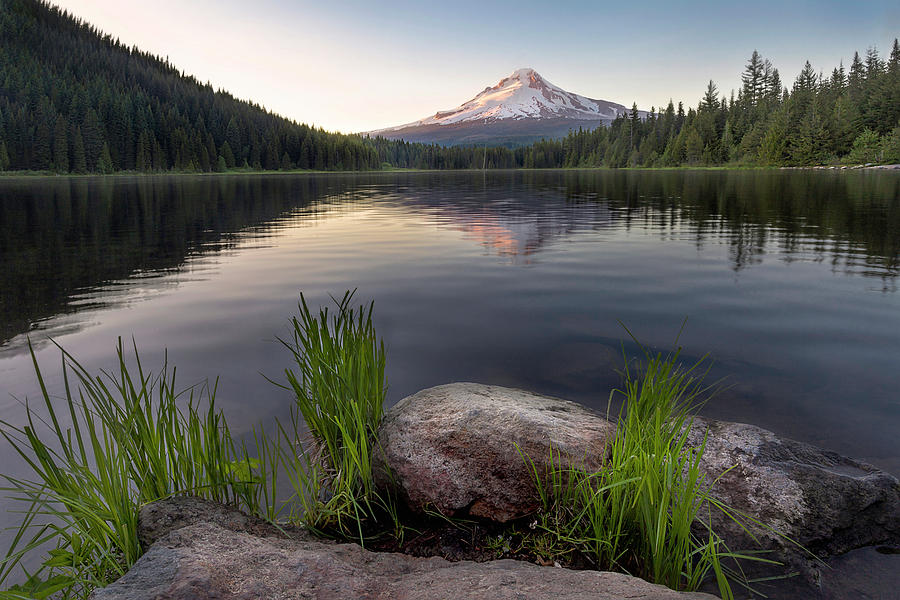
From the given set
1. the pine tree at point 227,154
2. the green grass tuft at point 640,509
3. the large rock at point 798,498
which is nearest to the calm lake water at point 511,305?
the large rock at point 798,498

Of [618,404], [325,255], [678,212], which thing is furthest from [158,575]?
[678,212]

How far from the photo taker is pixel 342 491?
4.57 meters

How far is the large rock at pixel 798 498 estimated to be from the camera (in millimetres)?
4246

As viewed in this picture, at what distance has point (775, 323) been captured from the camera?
10.4m

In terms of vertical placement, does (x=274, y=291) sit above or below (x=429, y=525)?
above

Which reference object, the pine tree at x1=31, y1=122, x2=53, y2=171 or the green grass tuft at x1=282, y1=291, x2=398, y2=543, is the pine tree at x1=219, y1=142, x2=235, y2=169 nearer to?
the pine tree at x1=31, y1=122, x2=53, y2=171

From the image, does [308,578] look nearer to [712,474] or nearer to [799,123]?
[712,474]

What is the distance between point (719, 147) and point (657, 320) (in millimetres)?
183276

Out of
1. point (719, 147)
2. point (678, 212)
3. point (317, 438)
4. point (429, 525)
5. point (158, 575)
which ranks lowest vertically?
point (429, 525)

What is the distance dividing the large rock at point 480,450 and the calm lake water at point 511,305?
7.56ft

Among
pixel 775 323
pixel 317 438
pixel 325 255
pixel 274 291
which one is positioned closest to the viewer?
pixel 317 438

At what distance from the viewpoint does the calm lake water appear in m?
7.39

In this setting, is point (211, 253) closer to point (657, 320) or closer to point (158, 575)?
point (657, 320)

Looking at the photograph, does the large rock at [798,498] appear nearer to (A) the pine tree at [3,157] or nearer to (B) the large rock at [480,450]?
(B) the large rock at [480,450]
